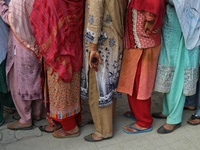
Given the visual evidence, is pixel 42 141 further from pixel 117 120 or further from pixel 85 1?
pixel 85 1

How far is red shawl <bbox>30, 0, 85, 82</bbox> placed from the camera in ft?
8.02

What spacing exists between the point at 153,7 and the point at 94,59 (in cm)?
69

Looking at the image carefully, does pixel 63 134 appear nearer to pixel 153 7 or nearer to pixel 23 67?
pixel 23 67

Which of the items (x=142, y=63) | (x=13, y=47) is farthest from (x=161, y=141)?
(x=13, y=47)


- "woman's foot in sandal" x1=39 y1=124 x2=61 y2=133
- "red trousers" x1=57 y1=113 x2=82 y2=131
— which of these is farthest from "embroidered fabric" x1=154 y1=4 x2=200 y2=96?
"woman's foot in sandal" x1=39 y1=124 x2=61 y2=133

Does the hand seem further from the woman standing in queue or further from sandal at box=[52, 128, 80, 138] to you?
sandal at box=[52, 128, 80, 138]

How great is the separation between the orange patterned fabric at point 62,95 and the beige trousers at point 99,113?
14cm

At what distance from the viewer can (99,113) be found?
2828 millimetres

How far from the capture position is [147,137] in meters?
2.94

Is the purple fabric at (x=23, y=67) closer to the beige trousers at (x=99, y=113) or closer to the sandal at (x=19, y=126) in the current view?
the sandal at (x=19, y=126)

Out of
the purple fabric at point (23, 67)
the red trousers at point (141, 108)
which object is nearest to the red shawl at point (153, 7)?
the red trousers at point (141, 108)

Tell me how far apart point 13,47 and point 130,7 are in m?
1.24

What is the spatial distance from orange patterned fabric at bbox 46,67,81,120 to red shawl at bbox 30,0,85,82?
82 millimetres

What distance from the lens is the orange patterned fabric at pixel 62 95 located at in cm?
265
